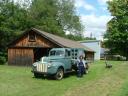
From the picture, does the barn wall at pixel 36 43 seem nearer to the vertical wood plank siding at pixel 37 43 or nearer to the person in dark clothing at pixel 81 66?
the vertical wood plank siding at pixel 37 43

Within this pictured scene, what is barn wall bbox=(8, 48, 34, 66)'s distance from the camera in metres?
41.8

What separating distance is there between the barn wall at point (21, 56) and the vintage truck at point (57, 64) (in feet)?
45.7

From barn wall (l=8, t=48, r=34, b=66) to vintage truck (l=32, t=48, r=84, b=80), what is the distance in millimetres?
13923

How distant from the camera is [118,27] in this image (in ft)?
225

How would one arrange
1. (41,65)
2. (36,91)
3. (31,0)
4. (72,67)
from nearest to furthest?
(36,91), (41,65), (72,67), (31,0)

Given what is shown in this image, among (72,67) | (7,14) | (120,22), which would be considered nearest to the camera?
(72,67)

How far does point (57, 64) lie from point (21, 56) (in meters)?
18.1

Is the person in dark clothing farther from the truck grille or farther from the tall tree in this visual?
the tall tree

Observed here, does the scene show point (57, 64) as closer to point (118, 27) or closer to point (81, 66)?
point (81, 66)

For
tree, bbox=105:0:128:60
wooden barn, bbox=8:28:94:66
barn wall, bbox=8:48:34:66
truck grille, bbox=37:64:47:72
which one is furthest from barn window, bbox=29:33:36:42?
tree, bbox=105:0:128:60

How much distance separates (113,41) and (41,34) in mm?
31924

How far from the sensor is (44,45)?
4059 centimetres

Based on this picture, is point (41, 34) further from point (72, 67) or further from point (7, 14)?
point (7, 14)

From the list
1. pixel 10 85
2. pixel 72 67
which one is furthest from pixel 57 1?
pixel 10 85
